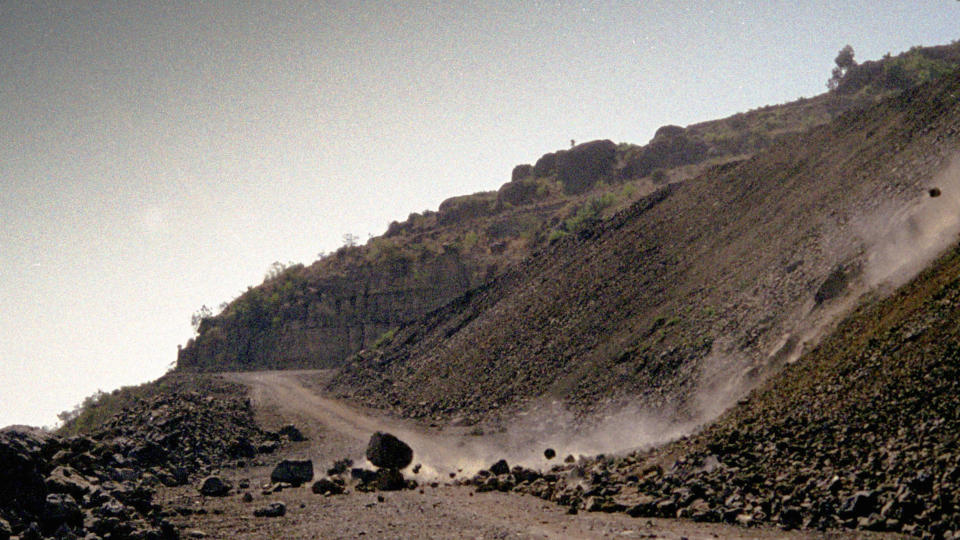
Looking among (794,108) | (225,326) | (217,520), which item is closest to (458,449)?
(217,520)

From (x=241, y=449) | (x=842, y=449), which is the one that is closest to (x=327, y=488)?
(x=241, y=449)

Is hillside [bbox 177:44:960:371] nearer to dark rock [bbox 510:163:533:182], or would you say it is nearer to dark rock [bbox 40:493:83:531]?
dark rock [bbox 510:163:533:182]

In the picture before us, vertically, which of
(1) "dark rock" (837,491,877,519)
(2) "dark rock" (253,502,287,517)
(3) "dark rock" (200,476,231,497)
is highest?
(1) "dark rock" (837,491,877,519)

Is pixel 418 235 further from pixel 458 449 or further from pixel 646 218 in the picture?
pixel 458 449

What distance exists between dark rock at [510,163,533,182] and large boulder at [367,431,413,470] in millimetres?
75637

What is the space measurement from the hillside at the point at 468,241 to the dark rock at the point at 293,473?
37.6 m

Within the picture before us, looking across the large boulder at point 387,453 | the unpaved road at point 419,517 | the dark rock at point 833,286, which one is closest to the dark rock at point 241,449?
the unpaved road at point 419,517

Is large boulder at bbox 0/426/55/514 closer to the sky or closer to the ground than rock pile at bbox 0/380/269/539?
closer to the sky

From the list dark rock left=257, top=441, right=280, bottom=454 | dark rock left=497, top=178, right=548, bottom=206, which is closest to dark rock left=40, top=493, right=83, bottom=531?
dark rock left=257, top=441, right=280, bottom=454

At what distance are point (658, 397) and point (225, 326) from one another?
61623 mm

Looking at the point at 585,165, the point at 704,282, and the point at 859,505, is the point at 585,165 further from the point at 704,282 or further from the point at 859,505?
the point at 859,505

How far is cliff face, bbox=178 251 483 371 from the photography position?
63872 mm

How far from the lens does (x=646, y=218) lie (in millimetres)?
42094

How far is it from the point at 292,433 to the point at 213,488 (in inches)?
478
